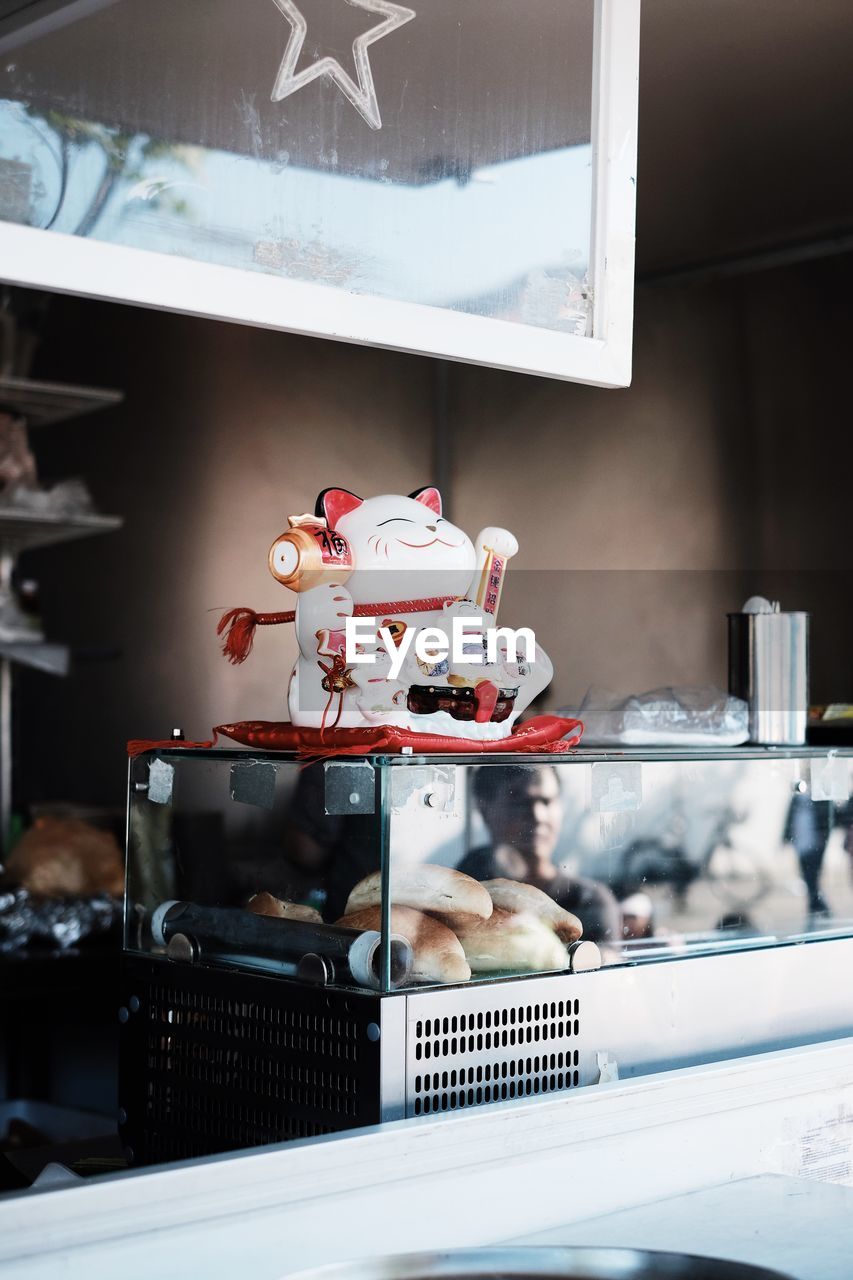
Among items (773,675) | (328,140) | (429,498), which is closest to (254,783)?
(429,498)

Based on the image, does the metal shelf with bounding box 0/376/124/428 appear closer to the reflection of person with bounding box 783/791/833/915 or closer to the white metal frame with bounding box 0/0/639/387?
the white metal frame with bounding box 0/0/639/387

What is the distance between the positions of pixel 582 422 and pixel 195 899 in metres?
2.08

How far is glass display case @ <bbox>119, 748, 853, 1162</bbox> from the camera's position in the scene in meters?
1.07

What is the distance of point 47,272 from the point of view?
96 cm

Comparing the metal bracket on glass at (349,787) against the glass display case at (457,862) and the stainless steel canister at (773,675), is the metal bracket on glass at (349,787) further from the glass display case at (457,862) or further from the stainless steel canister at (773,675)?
the stainless steel canister at (773,675)

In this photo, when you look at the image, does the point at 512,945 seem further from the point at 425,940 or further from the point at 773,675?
the point at 773,675

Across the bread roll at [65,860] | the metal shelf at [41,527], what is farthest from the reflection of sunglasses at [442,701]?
the metal shelf at [41,527]

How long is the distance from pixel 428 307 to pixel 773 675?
64 centimetres

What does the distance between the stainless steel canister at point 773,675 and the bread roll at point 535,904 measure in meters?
0.46

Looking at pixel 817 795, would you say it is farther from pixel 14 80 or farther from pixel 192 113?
pixel 14 80

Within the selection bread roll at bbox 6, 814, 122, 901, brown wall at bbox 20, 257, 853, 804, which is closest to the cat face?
brown wall at bbox 20, 257, 853, 804

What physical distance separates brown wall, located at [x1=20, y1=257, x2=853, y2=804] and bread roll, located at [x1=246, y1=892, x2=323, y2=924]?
1.68 metres

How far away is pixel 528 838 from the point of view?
3.81 ft

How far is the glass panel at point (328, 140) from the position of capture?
102 cm
